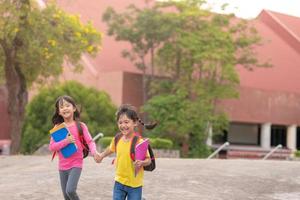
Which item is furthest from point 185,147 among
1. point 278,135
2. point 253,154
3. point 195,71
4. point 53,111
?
point 278,135

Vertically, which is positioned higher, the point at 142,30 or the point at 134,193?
the point at 142,30

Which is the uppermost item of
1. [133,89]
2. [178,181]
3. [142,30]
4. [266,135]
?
[142,30]

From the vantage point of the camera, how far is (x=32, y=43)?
51.2 feet

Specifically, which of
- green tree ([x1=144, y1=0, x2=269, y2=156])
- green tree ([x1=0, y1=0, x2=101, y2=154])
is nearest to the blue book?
green tree ([x1=0, y1=0, x2=101, y2=154])

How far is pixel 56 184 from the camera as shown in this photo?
8641 mm

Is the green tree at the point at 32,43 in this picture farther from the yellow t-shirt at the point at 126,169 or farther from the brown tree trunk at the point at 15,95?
the yellow t-shirt at the point at 126,169

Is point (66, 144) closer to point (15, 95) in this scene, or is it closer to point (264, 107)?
point (15, 95)

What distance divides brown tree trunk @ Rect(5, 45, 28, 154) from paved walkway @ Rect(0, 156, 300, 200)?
4843 mm

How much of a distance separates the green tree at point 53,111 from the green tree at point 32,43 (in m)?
5.83

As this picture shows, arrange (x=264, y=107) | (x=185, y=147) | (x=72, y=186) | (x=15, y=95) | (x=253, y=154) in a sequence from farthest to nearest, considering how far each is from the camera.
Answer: (x=264, y=107), (x=253, y=154), (x=185, y=147), (x=15, y=95), (x=72, y=186)

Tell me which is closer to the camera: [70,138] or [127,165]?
[127,165]

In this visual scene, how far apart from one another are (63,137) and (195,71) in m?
21.4

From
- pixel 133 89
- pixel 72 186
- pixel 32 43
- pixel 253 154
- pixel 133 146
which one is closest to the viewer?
A: pixel 133 146

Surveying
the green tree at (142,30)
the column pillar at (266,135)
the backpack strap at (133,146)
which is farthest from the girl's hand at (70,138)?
the column pillar at (266,135)
